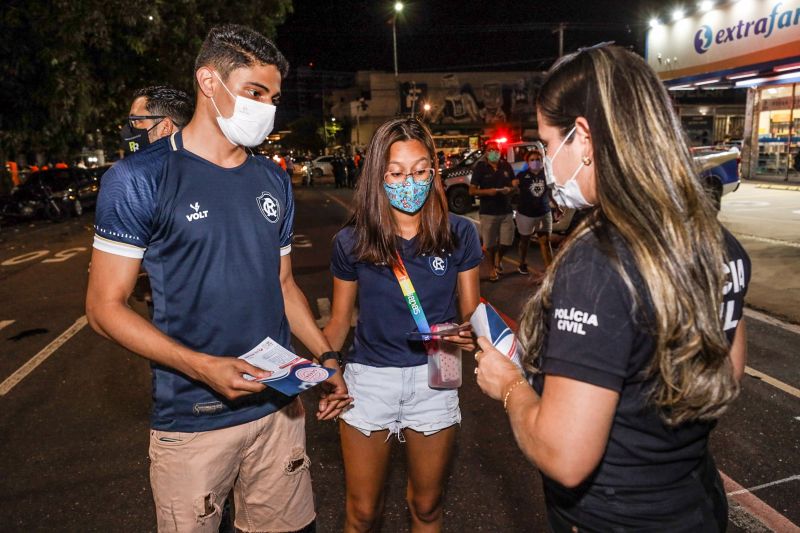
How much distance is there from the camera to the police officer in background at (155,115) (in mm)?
3436

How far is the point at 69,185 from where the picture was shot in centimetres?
2078

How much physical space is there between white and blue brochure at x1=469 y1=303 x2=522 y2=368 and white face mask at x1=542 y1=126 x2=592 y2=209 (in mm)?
400

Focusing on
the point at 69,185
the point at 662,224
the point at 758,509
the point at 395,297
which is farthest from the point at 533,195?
the point at 69,185

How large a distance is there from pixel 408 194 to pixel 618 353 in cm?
149

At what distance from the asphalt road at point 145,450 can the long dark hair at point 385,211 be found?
1.57 metres

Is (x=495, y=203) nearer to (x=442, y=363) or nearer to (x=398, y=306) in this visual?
(x=398, y=306)

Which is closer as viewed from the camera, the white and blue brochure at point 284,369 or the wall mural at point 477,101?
the white and blue brochure at point 284,369

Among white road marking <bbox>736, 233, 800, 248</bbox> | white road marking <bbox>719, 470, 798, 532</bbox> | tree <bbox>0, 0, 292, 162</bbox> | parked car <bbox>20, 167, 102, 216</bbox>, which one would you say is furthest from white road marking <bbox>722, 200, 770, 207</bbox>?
parked car <bbox>20, 167, 102, 216</bbox>

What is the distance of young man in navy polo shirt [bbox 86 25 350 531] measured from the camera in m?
1.85

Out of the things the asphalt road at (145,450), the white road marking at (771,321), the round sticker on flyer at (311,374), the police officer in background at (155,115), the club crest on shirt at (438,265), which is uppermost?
the police officer in background at (155,115)

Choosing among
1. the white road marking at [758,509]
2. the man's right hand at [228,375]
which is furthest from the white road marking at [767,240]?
the man's right hand at [228,375]

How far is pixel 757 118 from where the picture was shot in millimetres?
22922

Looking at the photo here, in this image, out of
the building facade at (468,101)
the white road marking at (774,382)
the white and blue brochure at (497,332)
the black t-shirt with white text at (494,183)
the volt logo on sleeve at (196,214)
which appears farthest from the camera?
the building facade at (468,101)

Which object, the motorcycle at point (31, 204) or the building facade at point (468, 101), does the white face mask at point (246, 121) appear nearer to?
the motorcycle at point (31, 204)
